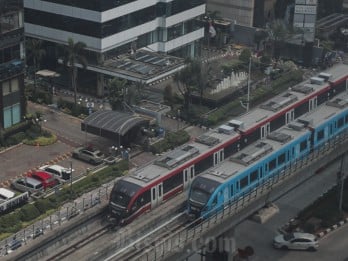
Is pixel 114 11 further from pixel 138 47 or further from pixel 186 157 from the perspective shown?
pixel 186 157

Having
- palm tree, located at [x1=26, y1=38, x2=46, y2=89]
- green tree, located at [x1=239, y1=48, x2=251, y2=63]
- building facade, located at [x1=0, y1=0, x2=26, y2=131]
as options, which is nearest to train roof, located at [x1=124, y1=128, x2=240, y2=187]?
building facade, located at [x1=0, y1=0, x2=26, y2=131]

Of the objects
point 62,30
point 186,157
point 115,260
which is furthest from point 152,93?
point 115,260

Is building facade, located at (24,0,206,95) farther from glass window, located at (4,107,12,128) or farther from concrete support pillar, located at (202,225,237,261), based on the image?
concrete support pillar, located at (202,225,237,261)

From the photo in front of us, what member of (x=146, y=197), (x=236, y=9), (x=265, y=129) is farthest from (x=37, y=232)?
(x=236, y=9)

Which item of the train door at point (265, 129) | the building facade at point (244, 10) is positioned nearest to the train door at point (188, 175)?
the train door at point (265, 129)

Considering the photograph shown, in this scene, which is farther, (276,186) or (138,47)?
(138,47)

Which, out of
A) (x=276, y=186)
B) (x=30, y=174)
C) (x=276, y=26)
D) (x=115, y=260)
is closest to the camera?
(x=115, y=260)

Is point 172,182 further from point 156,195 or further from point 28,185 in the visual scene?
point 28,185
